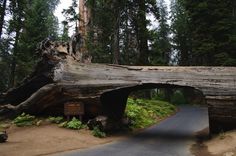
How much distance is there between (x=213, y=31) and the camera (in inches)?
1375

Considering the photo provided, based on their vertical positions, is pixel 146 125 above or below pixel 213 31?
below

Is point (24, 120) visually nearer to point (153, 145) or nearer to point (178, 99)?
point (153, 145)

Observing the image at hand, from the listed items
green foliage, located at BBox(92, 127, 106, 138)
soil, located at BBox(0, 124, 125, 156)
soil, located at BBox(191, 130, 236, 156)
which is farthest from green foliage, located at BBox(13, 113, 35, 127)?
soil, located at BBox(191, 130, 236, 156)

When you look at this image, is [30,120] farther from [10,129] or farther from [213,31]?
[213,31]

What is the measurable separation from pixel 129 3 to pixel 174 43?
24339 mm

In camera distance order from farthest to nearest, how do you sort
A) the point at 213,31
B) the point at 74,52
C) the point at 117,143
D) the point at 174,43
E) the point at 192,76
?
the point at 174,43
the point at 213,31
the point at 74,52
the point at 192,76
the point at 117,143

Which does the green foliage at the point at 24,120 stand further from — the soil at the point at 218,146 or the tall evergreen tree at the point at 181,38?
the tall evergreen tree at the point at 181,38

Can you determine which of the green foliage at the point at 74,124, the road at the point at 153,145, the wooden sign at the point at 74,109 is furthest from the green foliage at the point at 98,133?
the wooden sign at the point at 74,109

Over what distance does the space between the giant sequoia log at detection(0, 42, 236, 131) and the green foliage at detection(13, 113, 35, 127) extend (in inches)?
34.2

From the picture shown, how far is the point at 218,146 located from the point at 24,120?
9.82 m

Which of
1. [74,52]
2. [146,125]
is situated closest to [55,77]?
[74,52]

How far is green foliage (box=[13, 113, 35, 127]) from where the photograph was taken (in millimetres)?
17634

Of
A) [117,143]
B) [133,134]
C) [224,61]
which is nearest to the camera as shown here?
[117,143]

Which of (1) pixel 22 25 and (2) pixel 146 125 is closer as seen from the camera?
(2) pixel 146 125
